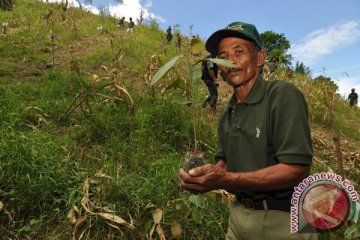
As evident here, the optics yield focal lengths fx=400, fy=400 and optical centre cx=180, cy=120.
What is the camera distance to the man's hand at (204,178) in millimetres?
1666

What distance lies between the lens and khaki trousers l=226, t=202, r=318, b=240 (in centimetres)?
186

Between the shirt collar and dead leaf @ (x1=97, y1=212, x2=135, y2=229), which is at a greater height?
the shirt collar

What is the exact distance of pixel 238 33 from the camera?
209cm

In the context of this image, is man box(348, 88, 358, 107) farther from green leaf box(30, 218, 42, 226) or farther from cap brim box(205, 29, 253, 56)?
cap brim box(205, 29, 253, 56)

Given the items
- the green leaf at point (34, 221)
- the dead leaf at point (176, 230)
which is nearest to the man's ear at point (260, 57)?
the dead leaf at point (176, 230)

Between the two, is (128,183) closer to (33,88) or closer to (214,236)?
(214,236)

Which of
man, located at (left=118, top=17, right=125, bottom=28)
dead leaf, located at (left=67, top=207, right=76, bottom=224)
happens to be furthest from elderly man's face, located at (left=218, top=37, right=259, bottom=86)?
man, located at (left=118, top=17, right=125, bottom=28)

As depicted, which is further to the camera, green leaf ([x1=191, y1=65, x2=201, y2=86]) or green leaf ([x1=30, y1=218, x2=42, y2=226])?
green leaf ([x1=30, y1=218, x2=42, y2=226])

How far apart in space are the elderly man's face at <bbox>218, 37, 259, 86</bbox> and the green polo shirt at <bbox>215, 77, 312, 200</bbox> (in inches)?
2.8

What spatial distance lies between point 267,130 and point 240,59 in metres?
0.44

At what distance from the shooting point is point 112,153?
4.42m

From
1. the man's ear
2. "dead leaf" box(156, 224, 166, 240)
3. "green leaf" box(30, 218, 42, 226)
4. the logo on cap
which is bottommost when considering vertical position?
"green leaf" box(30, 218, 42, 226)

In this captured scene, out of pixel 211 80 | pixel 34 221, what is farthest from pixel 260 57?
pixel 211 80

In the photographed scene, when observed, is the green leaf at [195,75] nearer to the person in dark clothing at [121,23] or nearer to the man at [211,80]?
the man at [211,80]
